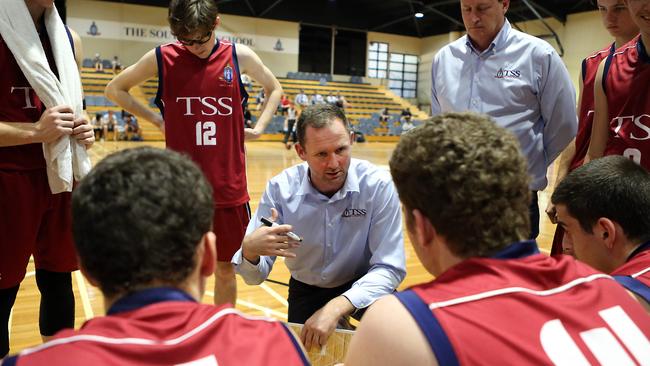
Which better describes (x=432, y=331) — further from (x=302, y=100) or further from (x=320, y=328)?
(x=302, y=100)

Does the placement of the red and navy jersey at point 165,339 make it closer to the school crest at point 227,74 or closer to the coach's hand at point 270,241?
the coach's hand at point 270,241

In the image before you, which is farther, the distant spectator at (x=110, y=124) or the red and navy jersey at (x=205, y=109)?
the distant spectator at (x=110, y=124)

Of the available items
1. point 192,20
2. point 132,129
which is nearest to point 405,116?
point 132,129

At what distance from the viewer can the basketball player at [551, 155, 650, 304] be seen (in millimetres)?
1582

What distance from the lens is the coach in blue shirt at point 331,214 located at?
7.84ft

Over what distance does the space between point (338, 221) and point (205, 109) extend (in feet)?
3.59

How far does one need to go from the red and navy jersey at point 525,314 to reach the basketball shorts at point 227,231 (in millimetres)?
2184

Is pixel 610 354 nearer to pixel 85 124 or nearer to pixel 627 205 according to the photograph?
pixel 627 205

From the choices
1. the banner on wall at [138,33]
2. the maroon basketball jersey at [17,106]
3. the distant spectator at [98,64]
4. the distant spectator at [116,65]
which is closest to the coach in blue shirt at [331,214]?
the maroon basketball jersey at [17,106]

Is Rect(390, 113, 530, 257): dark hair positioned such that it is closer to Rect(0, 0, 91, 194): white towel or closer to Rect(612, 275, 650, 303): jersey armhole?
Rect(612, 275, 650, 303): jersey armhole

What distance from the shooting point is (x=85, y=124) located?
2.44 metres

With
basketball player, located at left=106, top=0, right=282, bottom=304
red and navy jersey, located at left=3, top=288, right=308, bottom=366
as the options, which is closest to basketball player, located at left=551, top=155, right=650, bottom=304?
red and navy jersey, located at left=3, top=288, right=308, bottom=366

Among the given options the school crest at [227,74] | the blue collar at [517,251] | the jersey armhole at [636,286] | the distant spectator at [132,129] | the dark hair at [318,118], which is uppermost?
the school crest at [227,74]

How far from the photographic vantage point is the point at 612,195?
5.28 feet
